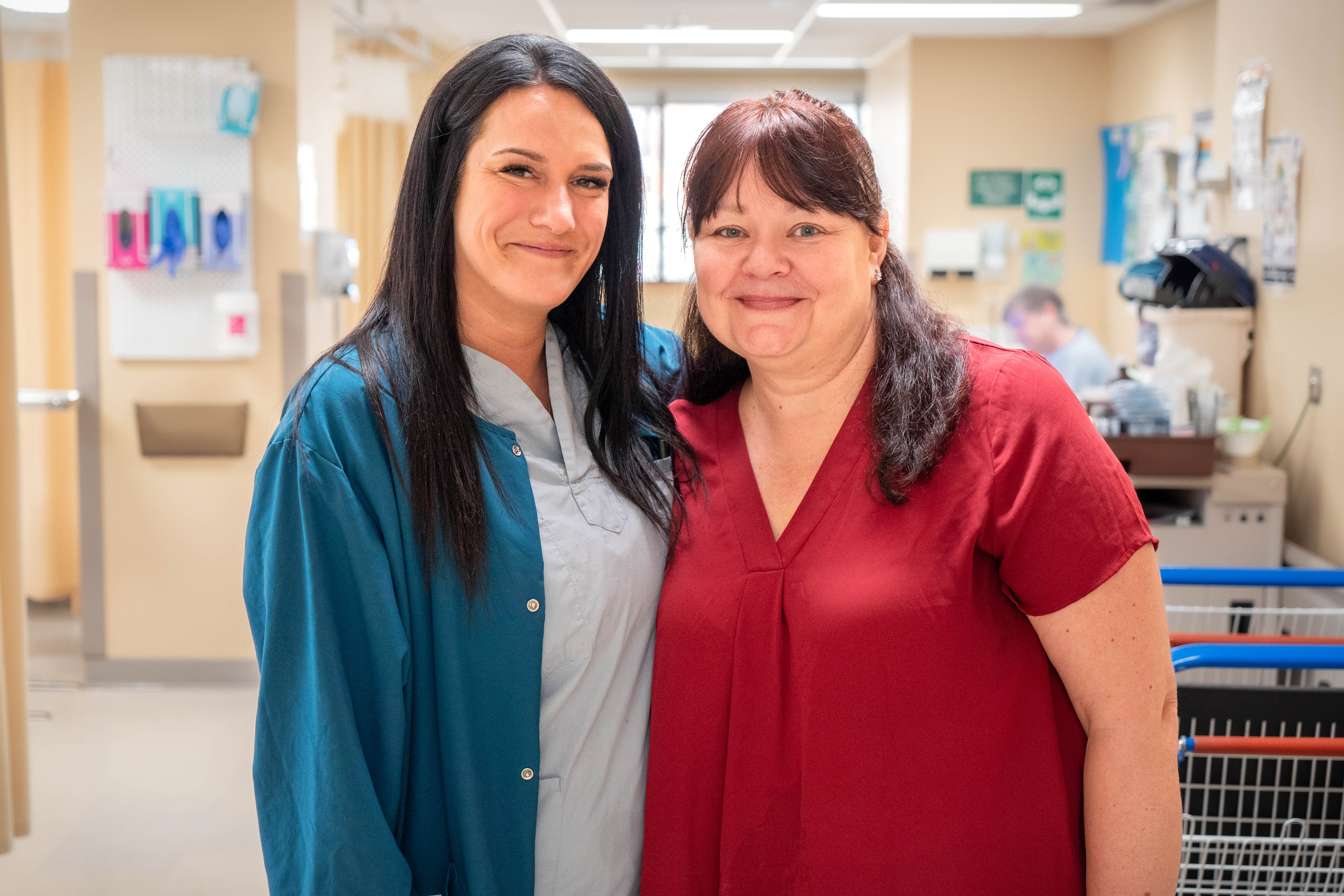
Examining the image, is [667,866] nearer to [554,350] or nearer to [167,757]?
[554,350]

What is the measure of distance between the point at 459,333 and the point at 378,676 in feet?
1.54

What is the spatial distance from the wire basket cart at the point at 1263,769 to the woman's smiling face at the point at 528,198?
1.13 metres

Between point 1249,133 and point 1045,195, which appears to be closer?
point 1249,133

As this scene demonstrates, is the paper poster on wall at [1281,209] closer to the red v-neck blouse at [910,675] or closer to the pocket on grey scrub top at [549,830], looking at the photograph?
the red v-neck blouse at [910,675]

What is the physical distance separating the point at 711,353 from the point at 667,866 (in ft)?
2.39

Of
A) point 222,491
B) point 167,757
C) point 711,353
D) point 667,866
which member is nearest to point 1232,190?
point 711,353

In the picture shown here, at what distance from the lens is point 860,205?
56.1 inches

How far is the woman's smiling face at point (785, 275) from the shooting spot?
1417 millimetres

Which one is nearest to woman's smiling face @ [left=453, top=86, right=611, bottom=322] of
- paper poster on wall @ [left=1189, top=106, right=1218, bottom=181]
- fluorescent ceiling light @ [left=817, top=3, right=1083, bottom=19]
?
paper poster on wall @ [left=1189, top=106, right=1218, bottom=181]

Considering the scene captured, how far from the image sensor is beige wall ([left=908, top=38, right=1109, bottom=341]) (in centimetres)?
707

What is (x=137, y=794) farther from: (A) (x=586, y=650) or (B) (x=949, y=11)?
(B) (x=949, y=11)

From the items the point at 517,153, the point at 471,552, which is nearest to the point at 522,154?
the point at 517,153

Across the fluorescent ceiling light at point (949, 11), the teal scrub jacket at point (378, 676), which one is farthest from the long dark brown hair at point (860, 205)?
the fluorescent ceiling light at point (949, 11)

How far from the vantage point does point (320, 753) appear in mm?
1223
